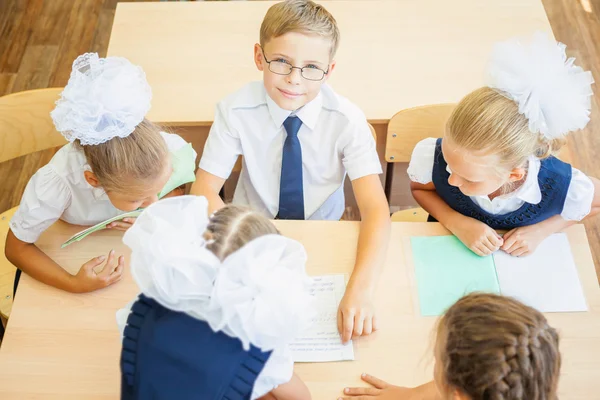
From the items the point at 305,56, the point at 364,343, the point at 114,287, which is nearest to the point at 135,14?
the point at 305,56

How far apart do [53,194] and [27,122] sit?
0.39m

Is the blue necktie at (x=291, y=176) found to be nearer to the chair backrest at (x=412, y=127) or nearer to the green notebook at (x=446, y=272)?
the chair backrest at (x=412, y=127)

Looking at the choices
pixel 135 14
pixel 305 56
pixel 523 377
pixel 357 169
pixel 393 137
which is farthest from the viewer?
pixel 135 14

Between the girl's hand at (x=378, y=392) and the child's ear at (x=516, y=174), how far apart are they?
0.56 metres

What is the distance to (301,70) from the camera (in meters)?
1.58

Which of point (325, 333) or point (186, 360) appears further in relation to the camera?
point (325, 333)

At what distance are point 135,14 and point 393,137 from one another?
1.05 m

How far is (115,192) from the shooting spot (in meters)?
1.47

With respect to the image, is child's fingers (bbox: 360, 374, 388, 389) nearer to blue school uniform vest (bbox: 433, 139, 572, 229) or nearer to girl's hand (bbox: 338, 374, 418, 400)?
girl's hand (bbox: 338, 374, 418, 400)

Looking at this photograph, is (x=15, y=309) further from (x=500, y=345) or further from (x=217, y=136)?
(x=500, y=345)

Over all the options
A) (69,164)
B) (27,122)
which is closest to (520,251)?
(69,164)

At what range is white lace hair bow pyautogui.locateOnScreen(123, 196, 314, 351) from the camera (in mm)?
979

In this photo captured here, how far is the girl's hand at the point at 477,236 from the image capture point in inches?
59.7

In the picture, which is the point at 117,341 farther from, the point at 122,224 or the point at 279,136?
the point at 279,136
